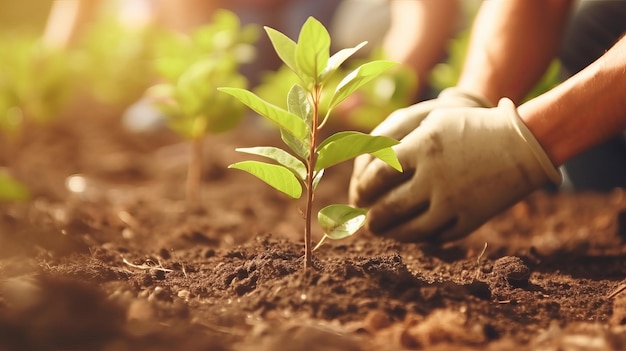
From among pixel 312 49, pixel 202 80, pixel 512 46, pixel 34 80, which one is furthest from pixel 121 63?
pixel 312 49

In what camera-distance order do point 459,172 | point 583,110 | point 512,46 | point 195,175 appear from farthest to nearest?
point 195,175 < point 512,46 < point 459,172 < point 583,110

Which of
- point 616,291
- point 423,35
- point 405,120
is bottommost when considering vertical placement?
point 616,291

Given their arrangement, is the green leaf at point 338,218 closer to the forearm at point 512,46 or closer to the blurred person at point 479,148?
the blurred person at point 479,148

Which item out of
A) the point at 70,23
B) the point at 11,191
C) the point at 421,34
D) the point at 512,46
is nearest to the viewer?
the point at 11,191

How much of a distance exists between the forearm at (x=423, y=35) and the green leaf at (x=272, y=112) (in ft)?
7.03

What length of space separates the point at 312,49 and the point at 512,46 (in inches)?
42.1

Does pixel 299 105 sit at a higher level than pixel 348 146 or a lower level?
higher

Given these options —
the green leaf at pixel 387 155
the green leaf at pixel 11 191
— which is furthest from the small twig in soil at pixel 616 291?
the green leaf at pixel 11 191

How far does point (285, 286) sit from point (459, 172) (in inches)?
25.4

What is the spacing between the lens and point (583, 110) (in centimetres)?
145

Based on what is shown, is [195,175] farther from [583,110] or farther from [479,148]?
[583,110]

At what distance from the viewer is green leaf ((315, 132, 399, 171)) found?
3.66 feet

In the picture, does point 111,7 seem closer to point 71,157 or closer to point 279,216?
point 71,157

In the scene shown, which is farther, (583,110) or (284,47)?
(583,110)
